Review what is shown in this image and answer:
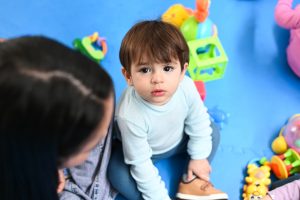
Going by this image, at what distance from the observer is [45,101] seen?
16.8 inches

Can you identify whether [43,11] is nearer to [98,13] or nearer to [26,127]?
[98,13]

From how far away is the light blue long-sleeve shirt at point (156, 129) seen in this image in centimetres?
88

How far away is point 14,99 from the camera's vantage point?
1.38ft

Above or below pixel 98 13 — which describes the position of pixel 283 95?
below

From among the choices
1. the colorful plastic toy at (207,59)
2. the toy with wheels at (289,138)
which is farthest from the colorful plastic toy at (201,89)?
the toy with wheels at (289,138)

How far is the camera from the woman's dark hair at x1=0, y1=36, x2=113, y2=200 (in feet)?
1.38

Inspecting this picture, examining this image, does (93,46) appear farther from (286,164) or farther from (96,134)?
(96,134)

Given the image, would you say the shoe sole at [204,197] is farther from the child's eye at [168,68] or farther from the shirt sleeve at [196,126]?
the child's eye at [168,68]

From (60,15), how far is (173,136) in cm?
72

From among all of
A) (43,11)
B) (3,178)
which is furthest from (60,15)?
(3,178)

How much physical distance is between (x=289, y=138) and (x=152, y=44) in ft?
1.92

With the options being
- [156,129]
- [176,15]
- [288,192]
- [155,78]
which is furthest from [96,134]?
[176,15]

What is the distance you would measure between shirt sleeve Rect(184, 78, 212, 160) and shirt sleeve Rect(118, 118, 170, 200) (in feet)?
0.44

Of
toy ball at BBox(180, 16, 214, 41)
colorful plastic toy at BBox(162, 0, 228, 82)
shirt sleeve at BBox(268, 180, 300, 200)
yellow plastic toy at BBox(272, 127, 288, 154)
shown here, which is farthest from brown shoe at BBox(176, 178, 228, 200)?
toy ball at BBox(180, 16, 214, 41)
